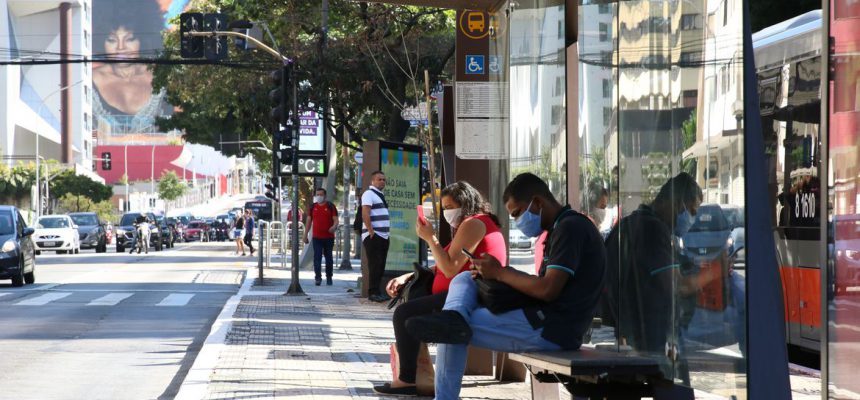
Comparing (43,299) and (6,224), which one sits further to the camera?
(6,224)

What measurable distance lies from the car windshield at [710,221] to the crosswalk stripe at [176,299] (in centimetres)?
1562

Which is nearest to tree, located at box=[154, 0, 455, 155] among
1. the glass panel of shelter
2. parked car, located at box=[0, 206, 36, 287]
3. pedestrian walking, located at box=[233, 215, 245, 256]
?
parked car, located at box=[0, 206, 36, 287]

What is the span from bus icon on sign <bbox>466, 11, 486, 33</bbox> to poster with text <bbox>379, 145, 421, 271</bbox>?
8.30 m

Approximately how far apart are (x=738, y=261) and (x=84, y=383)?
22.4ft

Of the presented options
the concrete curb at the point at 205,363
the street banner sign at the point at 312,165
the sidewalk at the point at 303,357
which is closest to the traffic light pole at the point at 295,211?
the street banner sign at the point at 312,165

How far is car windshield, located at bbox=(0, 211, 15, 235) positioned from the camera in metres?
25.9

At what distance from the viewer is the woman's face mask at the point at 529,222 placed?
281 inches

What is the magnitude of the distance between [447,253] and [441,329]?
5.26 ft

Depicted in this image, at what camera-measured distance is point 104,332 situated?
15445 mm

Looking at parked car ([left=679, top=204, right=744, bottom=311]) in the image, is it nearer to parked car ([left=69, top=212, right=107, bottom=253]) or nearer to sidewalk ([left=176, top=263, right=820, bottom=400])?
sidewalk ([left=176, top=263, right=820, bottom=400])

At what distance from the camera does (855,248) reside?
4.63m

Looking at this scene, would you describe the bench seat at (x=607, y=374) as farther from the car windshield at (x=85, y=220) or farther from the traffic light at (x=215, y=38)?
the car windshield at (x=85, y=220)

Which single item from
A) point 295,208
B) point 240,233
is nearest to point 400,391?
point 295,208

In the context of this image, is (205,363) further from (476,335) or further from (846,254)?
(846,254)
